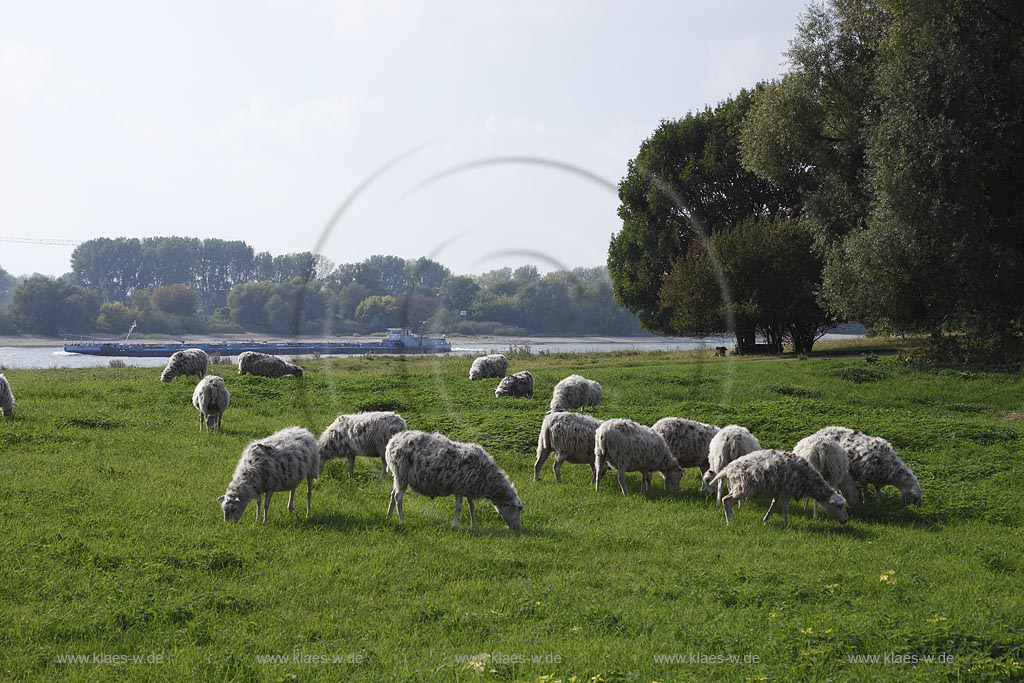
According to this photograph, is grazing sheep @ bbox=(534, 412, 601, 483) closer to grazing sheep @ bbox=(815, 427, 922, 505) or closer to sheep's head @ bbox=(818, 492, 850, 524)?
sheep's head @ bbox=(818, 492, 850, 524)

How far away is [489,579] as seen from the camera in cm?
1059

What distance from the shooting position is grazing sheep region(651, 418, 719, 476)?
17.5m

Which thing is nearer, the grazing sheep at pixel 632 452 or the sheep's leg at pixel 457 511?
the sheep's leg at pixel 457 511

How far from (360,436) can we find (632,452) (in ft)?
18.4

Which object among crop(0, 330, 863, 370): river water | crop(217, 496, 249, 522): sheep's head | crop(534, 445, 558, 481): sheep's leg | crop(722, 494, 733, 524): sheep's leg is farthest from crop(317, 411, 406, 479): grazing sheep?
crop(0, 330, 863, 370): river water

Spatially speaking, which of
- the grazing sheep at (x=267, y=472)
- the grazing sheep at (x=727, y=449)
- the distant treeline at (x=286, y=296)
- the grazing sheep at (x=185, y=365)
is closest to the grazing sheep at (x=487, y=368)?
the distant treeline at (x=286, y=296)

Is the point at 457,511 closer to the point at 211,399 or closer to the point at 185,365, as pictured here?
the point at 211,399

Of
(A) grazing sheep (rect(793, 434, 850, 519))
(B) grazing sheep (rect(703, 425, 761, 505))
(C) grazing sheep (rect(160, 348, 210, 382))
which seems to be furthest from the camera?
(C) grazing sheep (rect(160, 348, 210, 382))

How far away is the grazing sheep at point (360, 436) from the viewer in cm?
1667

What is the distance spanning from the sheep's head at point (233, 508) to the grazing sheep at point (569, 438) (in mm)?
6672

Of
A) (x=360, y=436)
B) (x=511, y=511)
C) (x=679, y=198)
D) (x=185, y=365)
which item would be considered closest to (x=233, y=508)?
(x=511, y=511)

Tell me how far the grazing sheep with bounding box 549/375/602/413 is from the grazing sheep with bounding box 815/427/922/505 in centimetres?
1065

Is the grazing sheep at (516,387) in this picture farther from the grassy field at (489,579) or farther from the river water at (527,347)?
the river water at (527,347)

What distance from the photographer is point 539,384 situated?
32.0 meters
